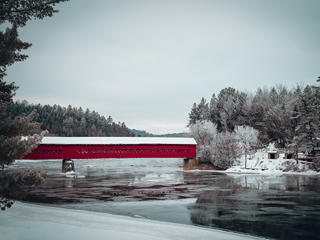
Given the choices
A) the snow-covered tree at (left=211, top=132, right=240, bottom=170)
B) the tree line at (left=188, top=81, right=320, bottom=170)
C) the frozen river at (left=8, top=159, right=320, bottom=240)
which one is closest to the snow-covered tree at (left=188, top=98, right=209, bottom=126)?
the tree line at (left=188, top=81, right=320, bottom=170)

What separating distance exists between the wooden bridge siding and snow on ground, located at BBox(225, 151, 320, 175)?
6.47 m

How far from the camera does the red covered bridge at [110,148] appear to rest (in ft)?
101

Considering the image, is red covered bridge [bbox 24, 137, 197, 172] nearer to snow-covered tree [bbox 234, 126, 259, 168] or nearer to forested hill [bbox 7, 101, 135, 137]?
snow-covered tree [bbox 234, 126, 259, 168]

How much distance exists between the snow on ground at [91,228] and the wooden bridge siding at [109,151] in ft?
70.7

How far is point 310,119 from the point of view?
30609 mm

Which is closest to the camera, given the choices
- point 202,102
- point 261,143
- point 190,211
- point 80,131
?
point 190,211

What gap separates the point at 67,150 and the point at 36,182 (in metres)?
25.0

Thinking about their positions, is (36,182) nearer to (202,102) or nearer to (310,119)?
(310,119)

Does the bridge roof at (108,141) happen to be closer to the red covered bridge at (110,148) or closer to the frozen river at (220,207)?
the red covered bridge at (110,148)

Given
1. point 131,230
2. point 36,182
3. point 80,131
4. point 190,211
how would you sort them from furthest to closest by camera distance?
point 80,131, point 190,211, point 131,230, point 36,182

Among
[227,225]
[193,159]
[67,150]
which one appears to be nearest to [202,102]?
[193,159]

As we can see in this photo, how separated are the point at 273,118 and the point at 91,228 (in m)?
42.7

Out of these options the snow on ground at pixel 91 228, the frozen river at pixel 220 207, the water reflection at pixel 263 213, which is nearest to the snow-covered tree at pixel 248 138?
the frozen river at pixel 220 207

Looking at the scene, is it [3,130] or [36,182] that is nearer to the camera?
[36,182]
